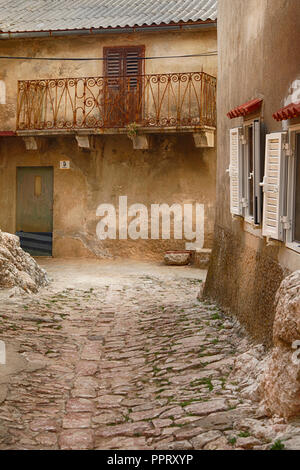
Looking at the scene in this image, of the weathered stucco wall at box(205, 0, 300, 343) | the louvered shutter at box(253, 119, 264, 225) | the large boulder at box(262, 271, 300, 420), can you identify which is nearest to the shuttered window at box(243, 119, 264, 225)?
the louvered shutter at box(253, 119, 264, 225)

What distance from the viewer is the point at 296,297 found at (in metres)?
5.15

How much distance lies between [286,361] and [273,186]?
2.26 metres

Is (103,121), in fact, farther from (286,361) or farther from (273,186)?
(286,361)

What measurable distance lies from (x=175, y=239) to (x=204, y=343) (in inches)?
358

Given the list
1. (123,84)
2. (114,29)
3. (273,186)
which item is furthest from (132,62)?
(273,186)

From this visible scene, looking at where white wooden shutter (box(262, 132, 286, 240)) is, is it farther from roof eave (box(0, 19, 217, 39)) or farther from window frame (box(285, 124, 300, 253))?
roof eave (box(0, 19, 217, 39))

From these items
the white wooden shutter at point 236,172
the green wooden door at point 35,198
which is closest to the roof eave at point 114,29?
the green wooden door at point 35,198

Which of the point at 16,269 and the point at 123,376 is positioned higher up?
the point at 16,269

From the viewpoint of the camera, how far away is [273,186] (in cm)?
683

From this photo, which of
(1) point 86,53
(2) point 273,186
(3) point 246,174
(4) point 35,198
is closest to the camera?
(2) point 273,186

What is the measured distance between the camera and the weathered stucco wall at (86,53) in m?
16.5

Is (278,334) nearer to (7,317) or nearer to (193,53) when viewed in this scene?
(7,317)

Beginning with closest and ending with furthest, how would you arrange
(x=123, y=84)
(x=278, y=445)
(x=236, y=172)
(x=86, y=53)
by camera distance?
1. (x=278, y=445)
2. (x=236, y=172)
3. (x=123, y=84)
4. (x=86, y=53)
